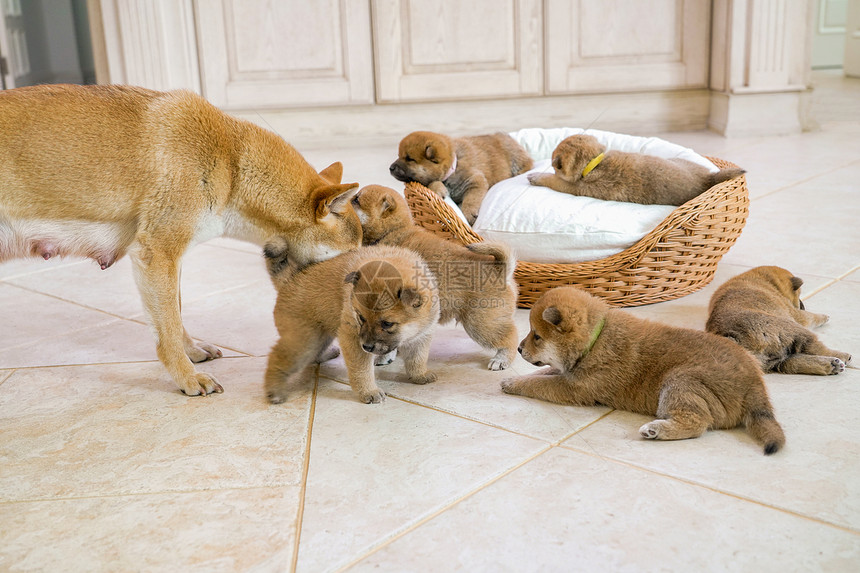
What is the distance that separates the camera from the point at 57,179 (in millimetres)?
2148

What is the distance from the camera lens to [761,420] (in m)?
1.84

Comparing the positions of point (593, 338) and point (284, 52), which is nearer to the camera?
point (593, 338)

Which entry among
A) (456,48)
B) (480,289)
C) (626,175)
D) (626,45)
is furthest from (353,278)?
(626,45)

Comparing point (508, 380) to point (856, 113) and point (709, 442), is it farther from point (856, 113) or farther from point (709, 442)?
point (856, 113)

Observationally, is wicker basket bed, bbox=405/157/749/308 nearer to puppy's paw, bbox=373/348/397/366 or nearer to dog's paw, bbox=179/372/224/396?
puppy's paw, bbox=373/348/397/366

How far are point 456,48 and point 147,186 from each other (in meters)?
4.09

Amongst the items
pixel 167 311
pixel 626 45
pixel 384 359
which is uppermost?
pixel 626 45

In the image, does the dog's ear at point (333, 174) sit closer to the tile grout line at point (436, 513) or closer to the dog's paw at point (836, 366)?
the tile grout line at point (436, 513)

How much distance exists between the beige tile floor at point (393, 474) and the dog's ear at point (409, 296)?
31 centimetres

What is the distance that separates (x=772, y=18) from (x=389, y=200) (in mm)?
4204

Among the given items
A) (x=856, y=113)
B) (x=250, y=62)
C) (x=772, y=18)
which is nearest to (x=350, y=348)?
(x=250, y=62)

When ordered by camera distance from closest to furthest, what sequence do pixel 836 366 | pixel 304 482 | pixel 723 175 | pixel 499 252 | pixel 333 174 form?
pixel 304 482
pixel 836 366
pixel 499 252
pixel 333 174
pixel 723 175

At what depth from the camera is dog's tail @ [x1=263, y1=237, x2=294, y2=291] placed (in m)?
2.34

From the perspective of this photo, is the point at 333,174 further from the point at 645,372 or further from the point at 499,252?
the point at 645,372
